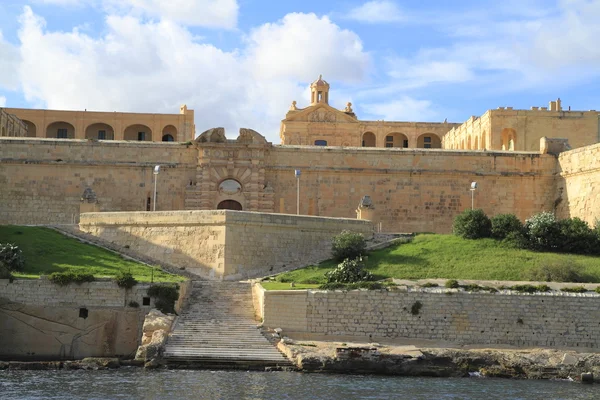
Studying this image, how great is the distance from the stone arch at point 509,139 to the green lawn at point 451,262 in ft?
65.6

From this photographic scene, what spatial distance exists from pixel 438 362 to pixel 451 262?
648 cm

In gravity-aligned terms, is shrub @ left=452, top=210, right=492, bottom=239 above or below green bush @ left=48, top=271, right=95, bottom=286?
above

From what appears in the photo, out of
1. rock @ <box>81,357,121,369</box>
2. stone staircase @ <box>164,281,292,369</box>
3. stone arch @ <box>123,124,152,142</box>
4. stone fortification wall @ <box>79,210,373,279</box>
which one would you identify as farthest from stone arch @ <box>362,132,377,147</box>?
rock @ <box>81,357,121,369</box>

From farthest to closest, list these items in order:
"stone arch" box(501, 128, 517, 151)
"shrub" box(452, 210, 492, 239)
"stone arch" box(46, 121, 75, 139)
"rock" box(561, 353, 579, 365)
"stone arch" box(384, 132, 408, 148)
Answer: "stone arch" box(384, 132, 408, 148) < "stone arch" box(46, 121, 75, 139) < "stone arch" box(501, 128, 517, 151) < "shrub" box(452, 210, 492, 239) < "rock" box(561, 353, 579, 365)

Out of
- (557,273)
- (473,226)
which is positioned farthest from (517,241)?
(557,273)

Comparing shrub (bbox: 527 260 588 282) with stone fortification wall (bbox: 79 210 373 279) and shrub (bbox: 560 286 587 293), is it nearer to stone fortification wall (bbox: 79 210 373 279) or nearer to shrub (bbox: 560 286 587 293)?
shrub (bbox: 560 286 587 293)

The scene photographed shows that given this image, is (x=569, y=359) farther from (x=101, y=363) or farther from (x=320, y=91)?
(x=320, y=91)

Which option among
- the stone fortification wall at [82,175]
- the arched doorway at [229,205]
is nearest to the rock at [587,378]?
the arched doorway at [229,205]

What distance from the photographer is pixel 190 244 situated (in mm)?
31594

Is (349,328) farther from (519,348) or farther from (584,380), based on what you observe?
(584,380)

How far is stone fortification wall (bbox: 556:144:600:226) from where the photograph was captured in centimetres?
3769

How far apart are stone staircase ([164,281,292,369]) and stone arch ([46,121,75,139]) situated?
109ft

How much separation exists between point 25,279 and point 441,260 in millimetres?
12890

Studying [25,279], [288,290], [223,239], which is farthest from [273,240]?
[25,279]
